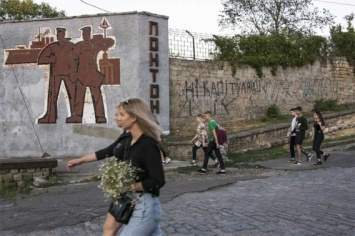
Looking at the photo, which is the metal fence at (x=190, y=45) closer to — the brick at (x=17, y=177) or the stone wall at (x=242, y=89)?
the stone wall at (x=242, y=89)

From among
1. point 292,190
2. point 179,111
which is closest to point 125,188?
point 292,190

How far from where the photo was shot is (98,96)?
54.9 feet

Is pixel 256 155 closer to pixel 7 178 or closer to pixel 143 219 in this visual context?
pixel 7 178

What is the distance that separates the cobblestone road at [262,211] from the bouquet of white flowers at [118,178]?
2.51 meters

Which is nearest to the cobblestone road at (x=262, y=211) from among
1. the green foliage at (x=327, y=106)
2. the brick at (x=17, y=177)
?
the brick at (x=17, y=177)

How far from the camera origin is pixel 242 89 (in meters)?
20.3

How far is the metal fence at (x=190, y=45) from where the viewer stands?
18453 mm

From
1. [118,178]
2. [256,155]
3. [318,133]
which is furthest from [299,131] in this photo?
[118,178]

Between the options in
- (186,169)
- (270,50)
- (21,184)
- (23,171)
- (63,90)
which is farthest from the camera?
(270,50)

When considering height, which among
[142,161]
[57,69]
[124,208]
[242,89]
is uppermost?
[57,69]

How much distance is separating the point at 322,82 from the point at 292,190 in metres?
14.8

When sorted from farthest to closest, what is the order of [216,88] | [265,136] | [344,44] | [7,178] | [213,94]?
1. [344,44]
2. [216,88]
3. [213,94]
4. [265,136]
5. [7,178]

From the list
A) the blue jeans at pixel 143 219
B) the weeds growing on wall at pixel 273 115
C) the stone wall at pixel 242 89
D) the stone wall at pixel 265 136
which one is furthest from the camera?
the weeds growing on wall at pixel 273 115

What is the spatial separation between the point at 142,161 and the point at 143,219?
0.47 meters
